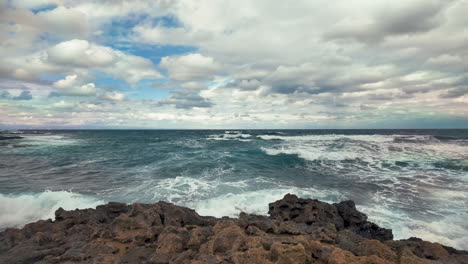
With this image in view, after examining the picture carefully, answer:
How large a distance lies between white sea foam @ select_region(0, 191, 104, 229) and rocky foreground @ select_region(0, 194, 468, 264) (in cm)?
457

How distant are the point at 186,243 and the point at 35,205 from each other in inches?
396

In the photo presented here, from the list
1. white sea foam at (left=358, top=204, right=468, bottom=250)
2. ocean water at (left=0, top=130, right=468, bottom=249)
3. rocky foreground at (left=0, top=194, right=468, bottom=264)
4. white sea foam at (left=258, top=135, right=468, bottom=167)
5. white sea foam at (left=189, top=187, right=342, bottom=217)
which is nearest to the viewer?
rocky foreground at (left=0, top=194, right=468, bottom=264)

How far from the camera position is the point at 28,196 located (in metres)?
11.3

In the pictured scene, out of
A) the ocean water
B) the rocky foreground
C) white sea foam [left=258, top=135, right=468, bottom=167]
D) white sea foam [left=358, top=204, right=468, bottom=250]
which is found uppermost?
the rocky foreground

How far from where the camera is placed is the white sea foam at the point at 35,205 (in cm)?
926

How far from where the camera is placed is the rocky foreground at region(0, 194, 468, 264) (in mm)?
3900

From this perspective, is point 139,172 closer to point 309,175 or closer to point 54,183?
point 54,183

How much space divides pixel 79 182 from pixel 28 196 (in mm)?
Answer: 3713

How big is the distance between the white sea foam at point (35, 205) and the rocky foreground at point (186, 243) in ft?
15.0

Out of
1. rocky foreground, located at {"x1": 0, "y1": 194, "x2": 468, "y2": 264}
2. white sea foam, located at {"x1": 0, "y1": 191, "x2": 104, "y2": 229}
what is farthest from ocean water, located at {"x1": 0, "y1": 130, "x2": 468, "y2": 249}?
rocky foreground, located at {"x1": 0, "y1": 194, "x2": 468, "y2": 264}

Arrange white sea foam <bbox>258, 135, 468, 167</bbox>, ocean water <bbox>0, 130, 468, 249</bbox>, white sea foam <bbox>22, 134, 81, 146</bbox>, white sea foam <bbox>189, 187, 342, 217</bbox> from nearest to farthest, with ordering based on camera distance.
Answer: ocean water <bbox>0, 130, 468, 249</bbox> < white sea foam <bbox>189, 187, 342, 217</bbox> < white sea foam <bbox>258, 135, 468, 167</bbox> < white sea foam <bbox>22, 134, 81, 146</bbox>

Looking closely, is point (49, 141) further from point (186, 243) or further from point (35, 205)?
point (186, 243)

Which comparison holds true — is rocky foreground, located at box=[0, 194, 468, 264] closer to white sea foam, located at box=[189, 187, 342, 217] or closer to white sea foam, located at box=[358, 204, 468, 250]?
white sea foam, located at box=[358, 204, 468, 250]

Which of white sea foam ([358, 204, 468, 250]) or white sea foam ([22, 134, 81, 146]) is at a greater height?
white sea foam ([22, 134, 81, 146])
